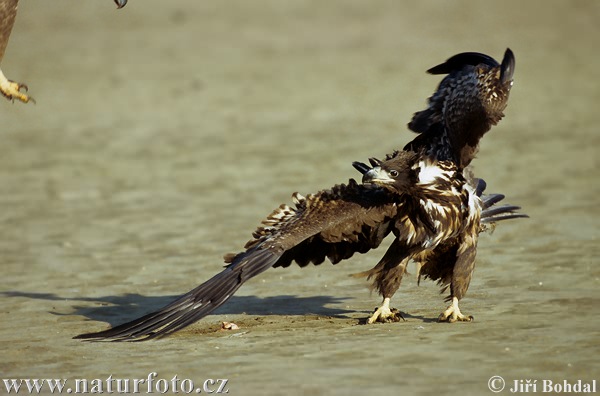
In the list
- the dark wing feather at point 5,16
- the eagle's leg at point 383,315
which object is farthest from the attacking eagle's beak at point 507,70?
the dark wing feather at point 5,16

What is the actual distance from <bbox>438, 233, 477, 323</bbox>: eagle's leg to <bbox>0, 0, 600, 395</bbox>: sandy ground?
17cm

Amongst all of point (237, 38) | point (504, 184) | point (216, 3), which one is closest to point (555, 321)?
point (504, 184)

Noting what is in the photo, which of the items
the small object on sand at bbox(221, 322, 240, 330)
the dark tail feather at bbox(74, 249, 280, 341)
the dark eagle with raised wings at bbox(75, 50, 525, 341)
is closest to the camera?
the dark tail feather at bbox(74, 249, 280, 341)

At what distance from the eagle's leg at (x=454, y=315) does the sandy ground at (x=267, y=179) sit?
5.2 inches

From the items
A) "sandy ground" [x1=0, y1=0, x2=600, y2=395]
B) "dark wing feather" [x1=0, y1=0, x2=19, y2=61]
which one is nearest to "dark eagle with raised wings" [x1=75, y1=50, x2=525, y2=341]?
"sandy ground" [x1=0, y1=0, x2=600, y2=395]

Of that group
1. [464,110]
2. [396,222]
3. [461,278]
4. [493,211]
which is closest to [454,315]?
[461,278]

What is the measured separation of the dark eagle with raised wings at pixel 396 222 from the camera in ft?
26.3

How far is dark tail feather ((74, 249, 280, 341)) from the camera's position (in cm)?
791

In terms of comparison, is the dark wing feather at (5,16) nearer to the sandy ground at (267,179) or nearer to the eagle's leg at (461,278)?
the sandy ground at (267,179)

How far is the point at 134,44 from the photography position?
80.1ft

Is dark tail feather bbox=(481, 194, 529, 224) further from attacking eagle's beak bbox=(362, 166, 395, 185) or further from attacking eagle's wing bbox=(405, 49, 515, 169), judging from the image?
attacking eagle's beak bbox=(362, 166, 395, 185)

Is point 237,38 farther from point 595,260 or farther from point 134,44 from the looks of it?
point 595,260

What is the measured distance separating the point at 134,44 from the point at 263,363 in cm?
1768

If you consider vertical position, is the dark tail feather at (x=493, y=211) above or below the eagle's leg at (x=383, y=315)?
above
